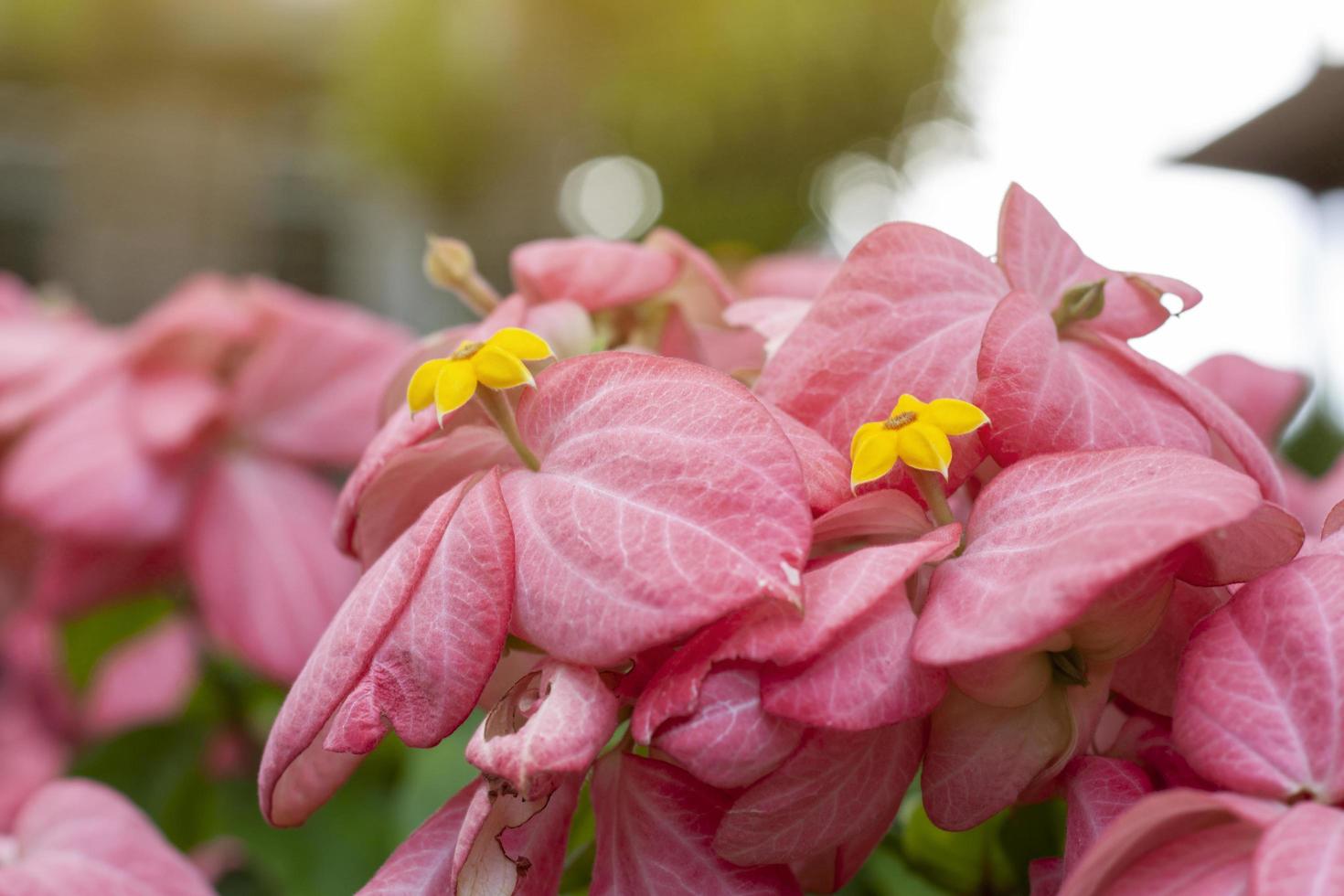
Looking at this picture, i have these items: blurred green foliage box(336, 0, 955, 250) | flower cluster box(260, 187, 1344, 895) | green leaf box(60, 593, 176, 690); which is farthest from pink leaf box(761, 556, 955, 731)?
blurred green foliage box(336, 0, 955, 250)

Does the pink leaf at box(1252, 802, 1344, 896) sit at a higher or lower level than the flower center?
lower

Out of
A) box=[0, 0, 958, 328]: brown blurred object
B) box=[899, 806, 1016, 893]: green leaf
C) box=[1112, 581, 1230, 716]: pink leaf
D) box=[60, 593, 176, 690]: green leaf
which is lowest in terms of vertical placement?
box=[0, 0, 958, 328]: brown blurred object

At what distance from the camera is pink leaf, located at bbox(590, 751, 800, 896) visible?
0.17m

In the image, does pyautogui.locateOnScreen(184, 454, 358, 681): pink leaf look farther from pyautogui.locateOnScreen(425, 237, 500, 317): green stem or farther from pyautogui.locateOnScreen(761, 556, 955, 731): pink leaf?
pyautogui.locateOnScreen(761, 556, 955, 731): pink leaf

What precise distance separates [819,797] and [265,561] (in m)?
0.29

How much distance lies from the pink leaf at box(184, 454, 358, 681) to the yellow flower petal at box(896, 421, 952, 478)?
0.28m

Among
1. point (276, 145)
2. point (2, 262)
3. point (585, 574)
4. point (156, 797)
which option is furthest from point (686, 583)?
point (2, 262)

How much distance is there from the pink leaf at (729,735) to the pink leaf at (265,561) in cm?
26

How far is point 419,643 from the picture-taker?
0.54ft

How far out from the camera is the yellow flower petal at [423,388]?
7.5 inches

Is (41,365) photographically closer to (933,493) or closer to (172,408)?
(172,408)

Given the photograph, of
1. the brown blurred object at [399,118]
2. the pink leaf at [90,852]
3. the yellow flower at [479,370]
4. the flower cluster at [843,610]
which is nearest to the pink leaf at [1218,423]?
the flower cluster at [843,610]

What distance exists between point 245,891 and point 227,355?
0.69 ft

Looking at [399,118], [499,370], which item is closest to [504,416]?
[499,370]
